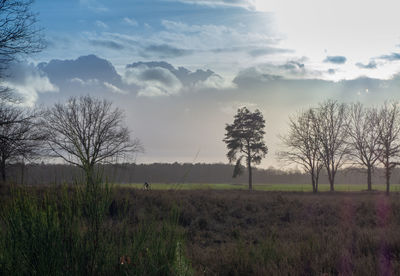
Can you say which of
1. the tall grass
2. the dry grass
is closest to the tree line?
the tall grass

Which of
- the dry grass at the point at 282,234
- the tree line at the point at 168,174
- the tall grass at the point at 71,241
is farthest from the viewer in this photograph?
the dry grass at the point at 282,234

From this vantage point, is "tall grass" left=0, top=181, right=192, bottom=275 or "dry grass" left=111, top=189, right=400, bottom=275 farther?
"dry grass" left=111, top=189, right=400, bottom=275

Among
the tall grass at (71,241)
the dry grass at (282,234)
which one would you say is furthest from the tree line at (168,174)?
the dry grass at (282,234)

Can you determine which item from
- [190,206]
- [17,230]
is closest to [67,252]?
[17,230]

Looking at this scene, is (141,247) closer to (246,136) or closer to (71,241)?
(71,241)

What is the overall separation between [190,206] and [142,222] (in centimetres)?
1396

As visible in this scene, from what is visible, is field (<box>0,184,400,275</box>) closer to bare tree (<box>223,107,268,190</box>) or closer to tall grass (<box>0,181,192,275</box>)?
tall grass (<box>0,181,192,275</box>)

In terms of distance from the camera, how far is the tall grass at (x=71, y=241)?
3594 mm

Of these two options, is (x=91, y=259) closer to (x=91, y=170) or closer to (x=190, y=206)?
(x=91, y=170)

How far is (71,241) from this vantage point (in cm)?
376

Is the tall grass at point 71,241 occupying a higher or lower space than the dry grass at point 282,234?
higher

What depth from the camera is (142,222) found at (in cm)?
427

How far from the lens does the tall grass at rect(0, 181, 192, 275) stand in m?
3.59

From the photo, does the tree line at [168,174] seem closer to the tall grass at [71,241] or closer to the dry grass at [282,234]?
the tall grass at [71,241]
